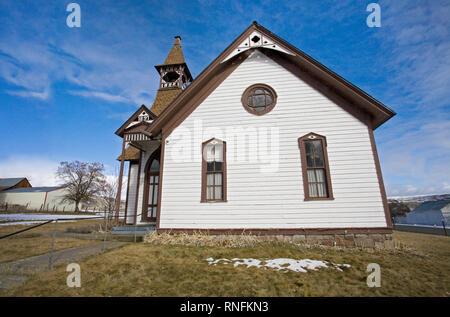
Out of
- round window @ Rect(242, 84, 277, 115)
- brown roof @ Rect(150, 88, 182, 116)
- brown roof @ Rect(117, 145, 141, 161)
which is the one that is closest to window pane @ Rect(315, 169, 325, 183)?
round window @ Rect(242, 84, 277, 115)

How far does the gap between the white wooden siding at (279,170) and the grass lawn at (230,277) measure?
1.55 metres

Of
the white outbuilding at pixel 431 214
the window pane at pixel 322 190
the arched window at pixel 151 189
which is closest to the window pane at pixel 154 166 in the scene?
the arched window at pixel 151 189

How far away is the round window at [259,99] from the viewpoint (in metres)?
8.55

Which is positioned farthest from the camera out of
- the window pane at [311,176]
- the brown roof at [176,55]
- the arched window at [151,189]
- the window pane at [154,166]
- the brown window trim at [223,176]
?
the brown roof at [176,55]

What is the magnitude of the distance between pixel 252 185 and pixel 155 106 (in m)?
10.3

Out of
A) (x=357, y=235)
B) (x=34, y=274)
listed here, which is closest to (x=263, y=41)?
(x=357, y=235)

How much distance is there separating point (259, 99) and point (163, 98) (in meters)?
9.12

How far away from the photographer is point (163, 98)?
1532cm

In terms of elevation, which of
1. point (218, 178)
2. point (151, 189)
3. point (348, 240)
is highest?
point (218, 178)

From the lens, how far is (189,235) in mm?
7770

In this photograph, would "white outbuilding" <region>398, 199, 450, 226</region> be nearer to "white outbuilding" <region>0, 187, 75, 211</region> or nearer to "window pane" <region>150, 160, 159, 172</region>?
"window pane" <region>150, 160, 159, 172</region>

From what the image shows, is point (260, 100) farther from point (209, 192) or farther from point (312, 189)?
point (209, 192)

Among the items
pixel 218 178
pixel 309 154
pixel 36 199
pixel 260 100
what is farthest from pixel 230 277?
pixel 36 199

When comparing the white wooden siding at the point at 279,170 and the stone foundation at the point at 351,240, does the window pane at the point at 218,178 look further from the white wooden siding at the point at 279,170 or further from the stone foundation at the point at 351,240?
the stone foundation at the point at 351,240
